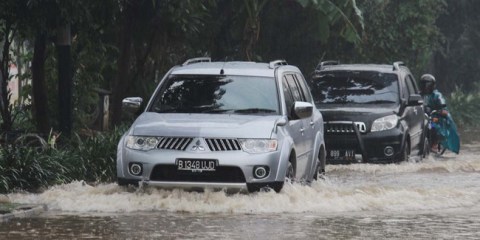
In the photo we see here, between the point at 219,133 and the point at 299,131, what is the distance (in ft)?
5.92

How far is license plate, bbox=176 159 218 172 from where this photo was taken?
45.6ft

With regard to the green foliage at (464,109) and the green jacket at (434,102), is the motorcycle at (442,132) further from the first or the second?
the green foliage at (464,109)

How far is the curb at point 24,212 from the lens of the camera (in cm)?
1321

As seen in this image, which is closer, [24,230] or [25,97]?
[24,230]

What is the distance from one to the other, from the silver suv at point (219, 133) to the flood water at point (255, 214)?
0.76 feet

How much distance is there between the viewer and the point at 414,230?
41.1ft

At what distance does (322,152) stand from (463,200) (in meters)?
2.53

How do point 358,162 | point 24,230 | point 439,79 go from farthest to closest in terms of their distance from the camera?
point 439,79
point 358,162
point 24,230

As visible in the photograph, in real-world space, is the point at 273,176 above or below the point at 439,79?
above

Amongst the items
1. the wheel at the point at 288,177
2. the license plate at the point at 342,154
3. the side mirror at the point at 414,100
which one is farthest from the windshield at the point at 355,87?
the wheel at the point at 288,177

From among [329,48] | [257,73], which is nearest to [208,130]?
[257,73]

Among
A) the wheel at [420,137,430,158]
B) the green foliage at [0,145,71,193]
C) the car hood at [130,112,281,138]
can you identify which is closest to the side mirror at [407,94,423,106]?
the wheel at [420,137,430,158]

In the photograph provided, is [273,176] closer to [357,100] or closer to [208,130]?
[208,130]

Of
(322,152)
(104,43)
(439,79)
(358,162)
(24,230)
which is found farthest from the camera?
(439,79)
